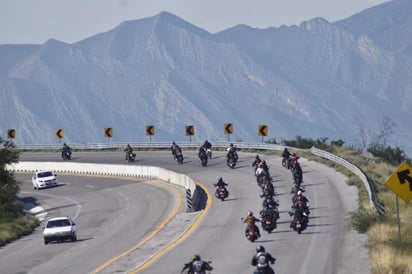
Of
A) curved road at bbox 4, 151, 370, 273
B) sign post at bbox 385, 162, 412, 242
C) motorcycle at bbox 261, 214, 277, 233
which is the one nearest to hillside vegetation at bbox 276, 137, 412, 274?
curved road at bbox 4, 151, 370, 273

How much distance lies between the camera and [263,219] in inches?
1590

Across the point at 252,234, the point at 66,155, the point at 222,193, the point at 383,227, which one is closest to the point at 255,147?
the point at 66,155

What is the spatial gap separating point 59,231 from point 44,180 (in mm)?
32222

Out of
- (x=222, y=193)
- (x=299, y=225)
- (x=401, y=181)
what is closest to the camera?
(x=401, y=181)

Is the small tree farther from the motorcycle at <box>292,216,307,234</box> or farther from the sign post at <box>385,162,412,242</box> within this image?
the sign post at <box>385,162,412,242</box>

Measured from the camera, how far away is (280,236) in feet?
128

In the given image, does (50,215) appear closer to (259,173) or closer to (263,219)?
(259,173)

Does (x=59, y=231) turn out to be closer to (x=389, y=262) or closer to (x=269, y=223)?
(x=269, y=223)

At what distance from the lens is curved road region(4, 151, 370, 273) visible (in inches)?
1273

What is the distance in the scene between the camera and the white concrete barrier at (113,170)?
2639 inches

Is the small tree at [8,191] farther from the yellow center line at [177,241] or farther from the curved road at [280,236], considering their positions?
the yellow center line at [177,241]

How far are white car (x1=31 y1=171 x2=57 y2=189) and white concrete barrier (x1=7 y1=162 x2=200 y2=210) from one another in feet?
7.85

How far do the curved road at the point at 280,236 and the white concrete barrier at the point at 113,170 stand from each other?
149 cm

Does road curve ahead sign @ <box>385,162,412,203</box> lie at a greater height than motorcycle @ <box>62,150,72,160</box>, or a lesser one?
lesser
